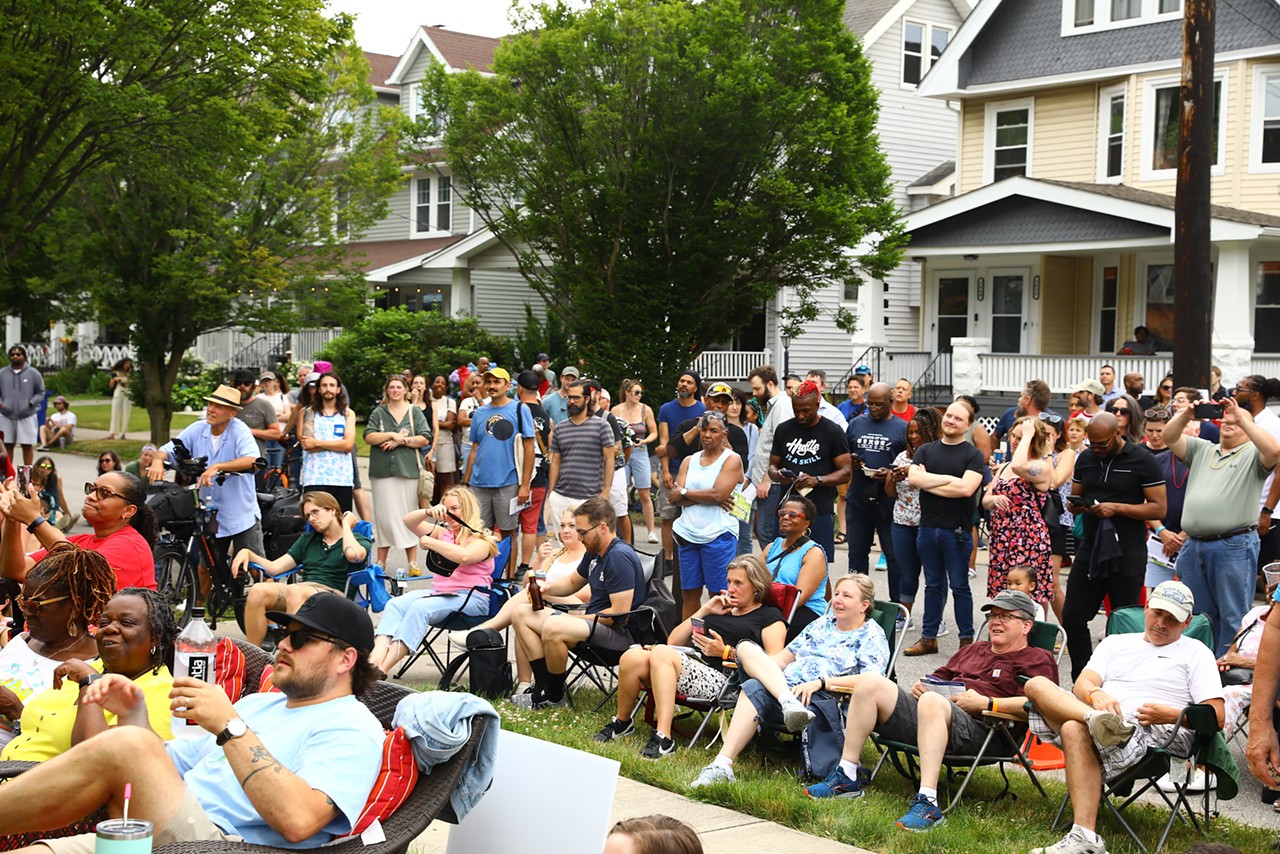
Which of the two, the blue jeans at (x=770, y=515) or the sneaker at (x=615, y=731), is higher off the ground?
the blue jeans at (x=770, y=515)

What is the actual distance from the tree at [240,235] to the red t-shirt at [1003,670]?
15.4 meters

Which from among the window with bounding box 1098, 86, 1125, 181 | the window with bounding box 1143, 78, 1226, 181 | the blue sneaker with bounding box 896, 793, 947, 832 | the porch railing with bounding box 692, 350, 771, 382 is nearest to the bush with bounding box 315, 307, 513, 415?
the porch railing with bounding box 692, 350, 771, 382

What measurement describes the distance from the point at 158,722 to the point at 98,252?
74.9ft

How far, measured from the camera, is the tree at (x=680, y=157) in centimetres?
2197

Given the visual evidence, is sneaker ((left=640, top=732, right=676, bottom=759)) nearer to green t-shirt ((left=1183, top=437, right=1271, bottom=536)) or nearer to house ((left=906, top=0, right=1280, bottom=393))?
green t-shirt ((left=1183, top=437, right=1271, bottom=536))

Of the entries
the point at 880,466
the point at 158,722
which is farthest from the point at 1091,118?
the point at 158,722

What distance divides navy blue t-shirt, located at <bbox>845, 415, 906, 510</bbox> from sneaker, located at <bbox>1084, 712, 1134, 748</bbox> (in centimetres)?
510

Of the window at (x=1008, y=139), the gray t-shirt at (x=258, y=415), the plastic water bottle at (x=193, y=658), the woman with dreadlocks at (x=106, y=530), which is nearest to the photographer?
the plastic water bottle at (x=193, y=658)

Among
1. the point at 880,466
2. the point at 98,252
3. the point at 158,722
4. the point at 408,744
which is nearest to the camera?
the point at 408,744

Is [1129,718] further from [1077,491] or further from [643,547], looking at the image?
[643,547]

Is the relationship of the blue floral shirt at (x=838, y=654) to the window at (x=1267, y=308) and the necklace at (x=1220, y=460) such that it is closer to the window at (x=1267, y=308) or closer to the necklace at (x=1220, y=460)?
the necklace at (x=1220, y=460)

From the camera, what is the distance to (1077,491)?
9.34m

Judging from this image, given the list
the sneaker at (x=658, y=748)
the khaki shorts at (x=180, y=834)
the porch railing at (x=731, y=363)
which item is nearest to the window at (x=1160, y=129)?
the porch railing at (x=731, y=363)

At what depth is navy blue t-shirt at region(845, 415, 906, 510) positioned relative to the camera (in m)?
11.2
